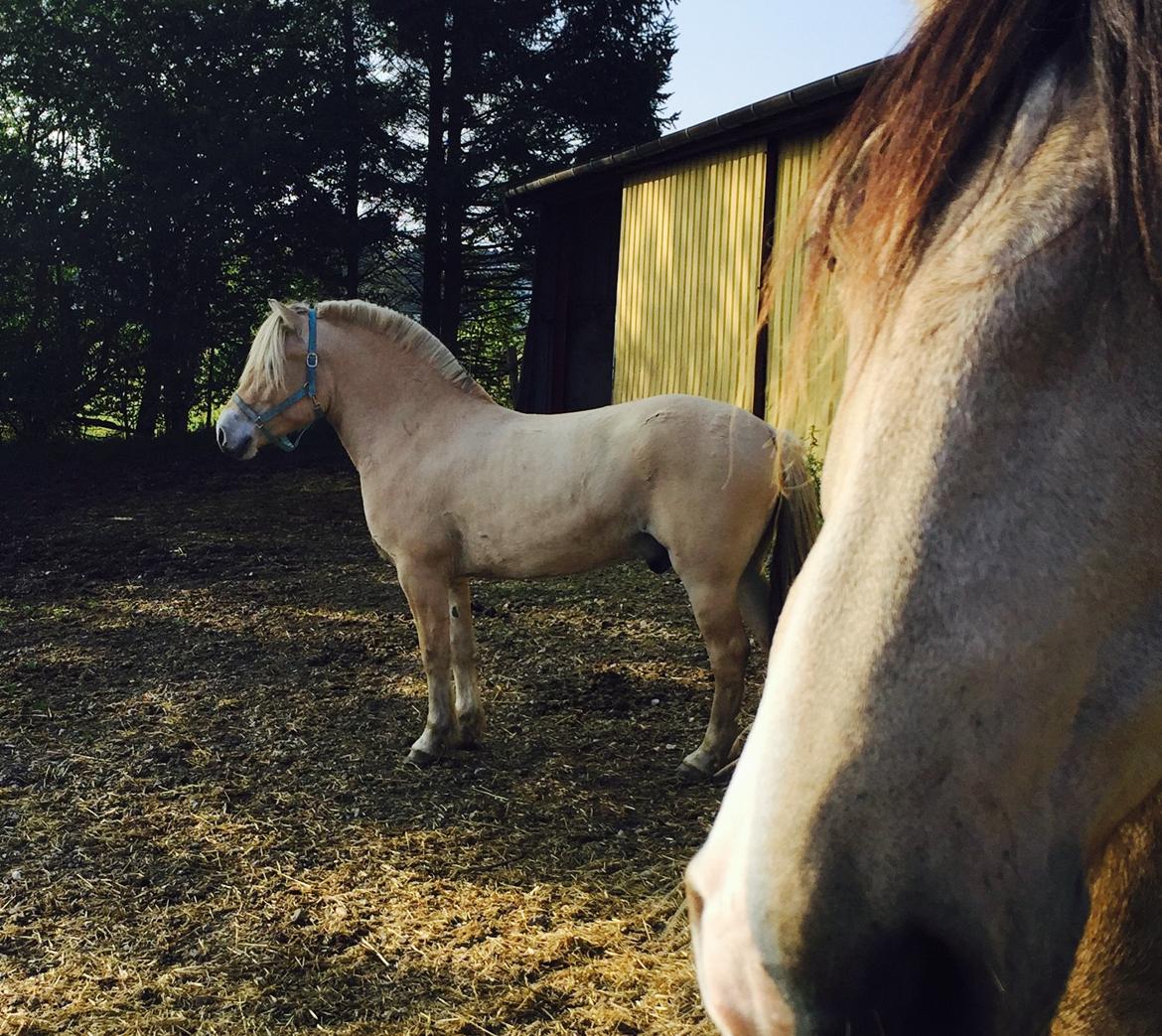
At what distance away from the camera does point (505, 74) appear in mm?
12328

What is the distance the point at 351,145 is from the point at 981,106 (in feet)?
40.0

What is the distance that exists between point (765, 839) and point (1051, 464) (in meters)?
0.33

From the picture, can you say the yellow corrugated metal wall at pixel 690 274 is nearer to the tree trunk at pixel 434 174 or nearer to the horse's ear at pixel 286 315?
the tree trunk at pixel 434 174

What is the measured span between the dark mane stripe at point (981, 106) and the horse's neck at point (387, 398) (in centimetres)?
308

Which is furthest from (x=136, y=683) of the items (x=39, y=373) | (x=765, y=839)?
(x=39, y=373)

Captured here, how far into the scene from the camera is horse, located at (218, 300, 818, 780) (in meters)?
3.48

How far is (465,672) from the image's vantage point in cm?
395

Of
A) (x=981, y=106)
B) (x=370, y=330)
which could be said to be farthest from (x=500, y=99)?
(x=981, y=106)

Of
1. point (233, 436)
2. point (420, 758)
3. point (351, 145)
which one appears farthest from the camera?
point (351, 145)

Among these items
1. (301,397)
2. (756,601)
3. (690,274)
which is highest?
(690,274)

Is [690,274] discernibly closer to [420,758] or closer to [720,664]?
[720,664]

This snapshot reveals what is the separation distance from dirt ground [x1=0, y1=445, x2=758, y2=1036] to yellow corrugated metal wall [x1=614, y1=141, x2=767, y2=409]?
2.50 m

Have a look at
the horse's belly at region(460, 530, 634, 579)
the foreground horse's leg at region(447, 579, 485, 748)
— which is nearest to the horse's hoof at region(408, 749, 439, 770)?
the foreground horse's leg at region(447, 579, 485, 748)

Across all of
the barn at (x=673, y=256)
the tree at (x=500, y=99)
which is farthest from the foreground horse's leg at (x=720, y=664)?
the tree at (x=500, y=99)
